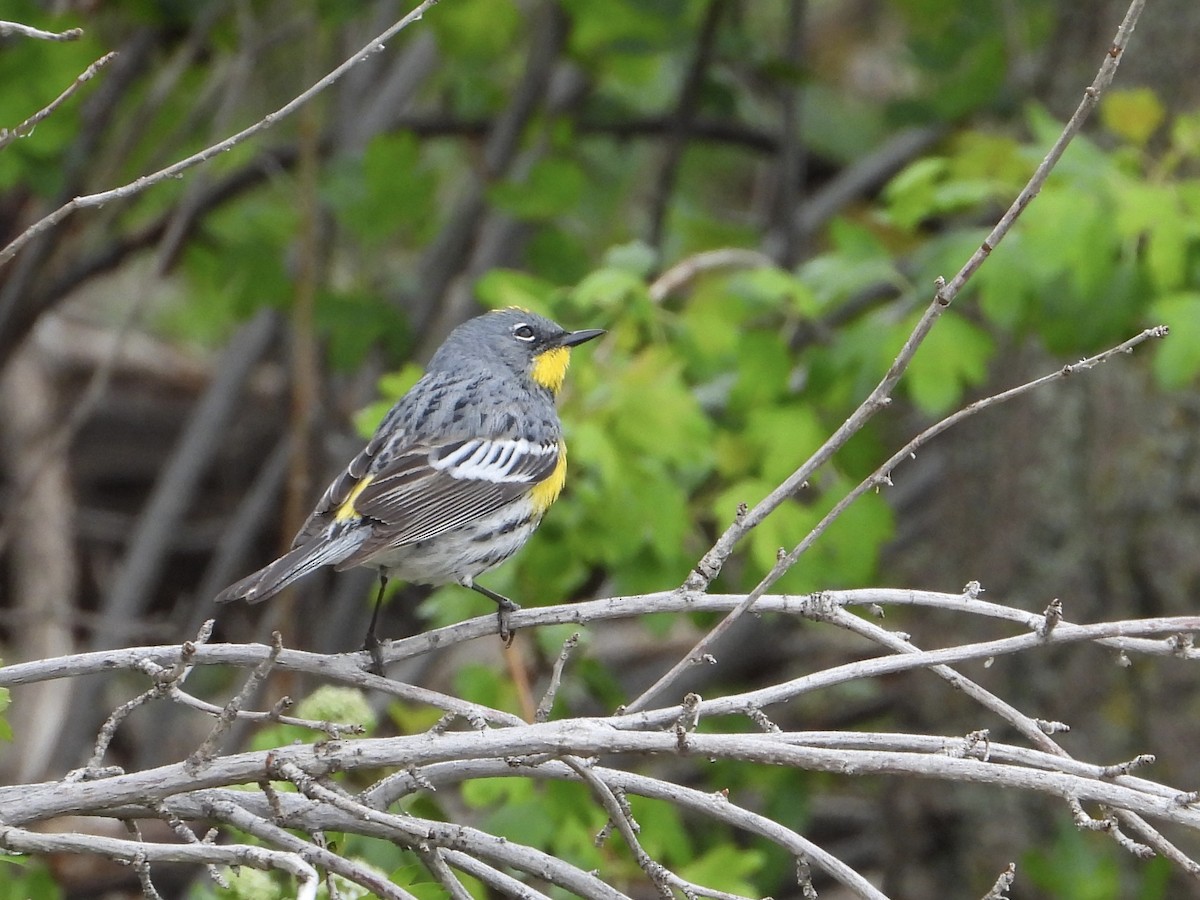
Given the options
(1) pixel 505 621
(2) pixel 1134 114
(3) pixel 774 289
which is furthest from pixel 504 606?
(2) pixel 1134 114

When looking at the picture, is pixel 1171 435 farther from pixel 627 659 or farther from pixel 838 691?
pixel 627 659

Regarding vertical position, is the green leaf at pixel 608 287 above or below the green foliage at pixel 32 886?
above

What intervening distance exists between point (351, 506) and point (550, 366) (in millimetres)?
1114

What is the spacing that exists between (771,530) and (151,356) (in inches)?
183

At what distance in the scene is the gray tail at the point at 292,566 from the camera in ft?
9.69

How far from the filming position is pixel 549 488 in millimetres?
4043

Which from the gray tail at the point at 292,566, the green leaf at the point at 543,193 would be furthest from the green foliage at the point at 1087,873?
the gray tail at the point at 292,566

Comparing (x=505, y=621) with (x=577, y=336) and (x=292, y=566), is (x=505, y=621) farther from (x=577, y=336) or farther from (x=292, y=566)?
(x=577, y=336)

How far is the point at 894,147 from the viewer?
6922 millimetres

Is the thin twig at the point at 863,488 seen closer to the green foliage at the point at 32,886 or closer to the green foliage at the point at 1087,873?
the green foliage at the point at 32,886

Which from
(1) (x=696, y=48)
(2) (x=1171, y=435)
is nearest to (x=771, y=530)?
(2) (x=1171, y=435)

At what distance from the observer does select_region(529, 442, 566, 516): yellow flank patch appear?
397cm

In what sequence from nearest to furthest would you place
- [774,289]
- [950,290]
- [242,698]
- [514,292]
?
[242,698] < [950,290] < [774,289] < [514,292]

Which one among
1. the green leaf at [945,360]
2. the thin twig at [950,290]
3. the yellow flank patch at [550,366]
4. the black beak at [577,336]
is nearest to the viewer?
the thin twig at [950,290]
